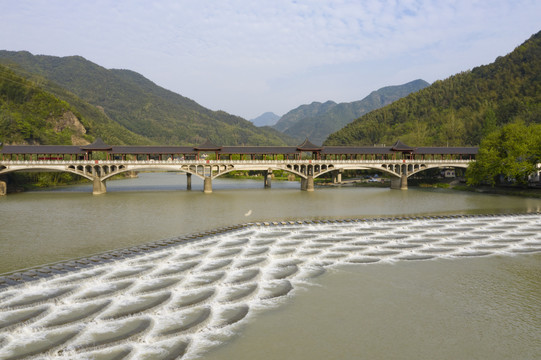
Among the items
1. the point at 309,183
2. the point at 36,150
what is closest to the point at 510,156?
the point at 309,183

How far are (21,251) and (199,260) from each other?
11049 millimetres

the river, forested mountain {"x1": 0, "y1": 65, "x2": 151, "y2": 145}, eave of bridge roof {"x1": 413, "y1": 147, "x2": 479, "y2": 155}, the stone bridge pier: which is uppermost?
forested mountain {"x1": 0, "y1": 65, "x2": 151, "y2": 145}

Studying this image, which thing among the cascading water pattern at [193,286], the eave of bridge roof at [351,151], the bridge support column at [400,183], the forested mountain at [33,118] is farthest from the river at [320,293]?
the forested mountain at [33,118]

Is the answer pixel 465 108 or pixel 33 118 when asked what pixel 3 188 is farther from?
pixel 465 108

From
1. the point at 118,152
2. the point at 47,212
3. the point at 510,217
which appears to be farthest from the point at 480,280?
the point at 118,152

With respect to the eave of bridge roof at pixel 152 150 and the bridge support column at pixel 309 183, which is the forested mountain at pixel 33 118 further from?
the bridge support column at pixel 309 183

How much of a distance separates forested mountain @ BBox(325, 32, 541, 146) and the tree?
4070 cm

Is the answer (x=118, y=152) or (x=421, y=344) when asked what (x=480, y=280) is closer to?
(x=421, y=344)

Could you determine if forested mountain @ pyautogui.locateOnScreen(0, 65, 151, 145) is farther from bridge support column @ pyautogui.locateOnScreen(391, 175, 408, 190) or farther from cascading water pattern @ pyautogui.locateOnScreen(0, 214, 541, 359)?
bridge support column @ pyautogui.locateOnScreen(391, 175, 408, 190)

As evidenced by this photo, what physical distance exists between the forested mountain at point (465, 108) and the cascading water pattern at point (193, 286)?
82128 millimetres

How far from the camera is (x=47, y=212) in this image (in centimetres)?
3728

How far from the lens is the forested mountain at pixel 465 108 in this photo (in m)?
106

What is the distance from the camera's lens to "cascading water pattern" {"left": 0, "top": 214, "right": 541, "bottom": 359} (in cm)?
1104

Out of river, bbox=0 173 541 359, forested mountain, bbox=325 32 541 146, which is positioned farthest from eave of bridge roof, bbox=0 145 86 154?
forested mountain, bbox=325 32 541 146
